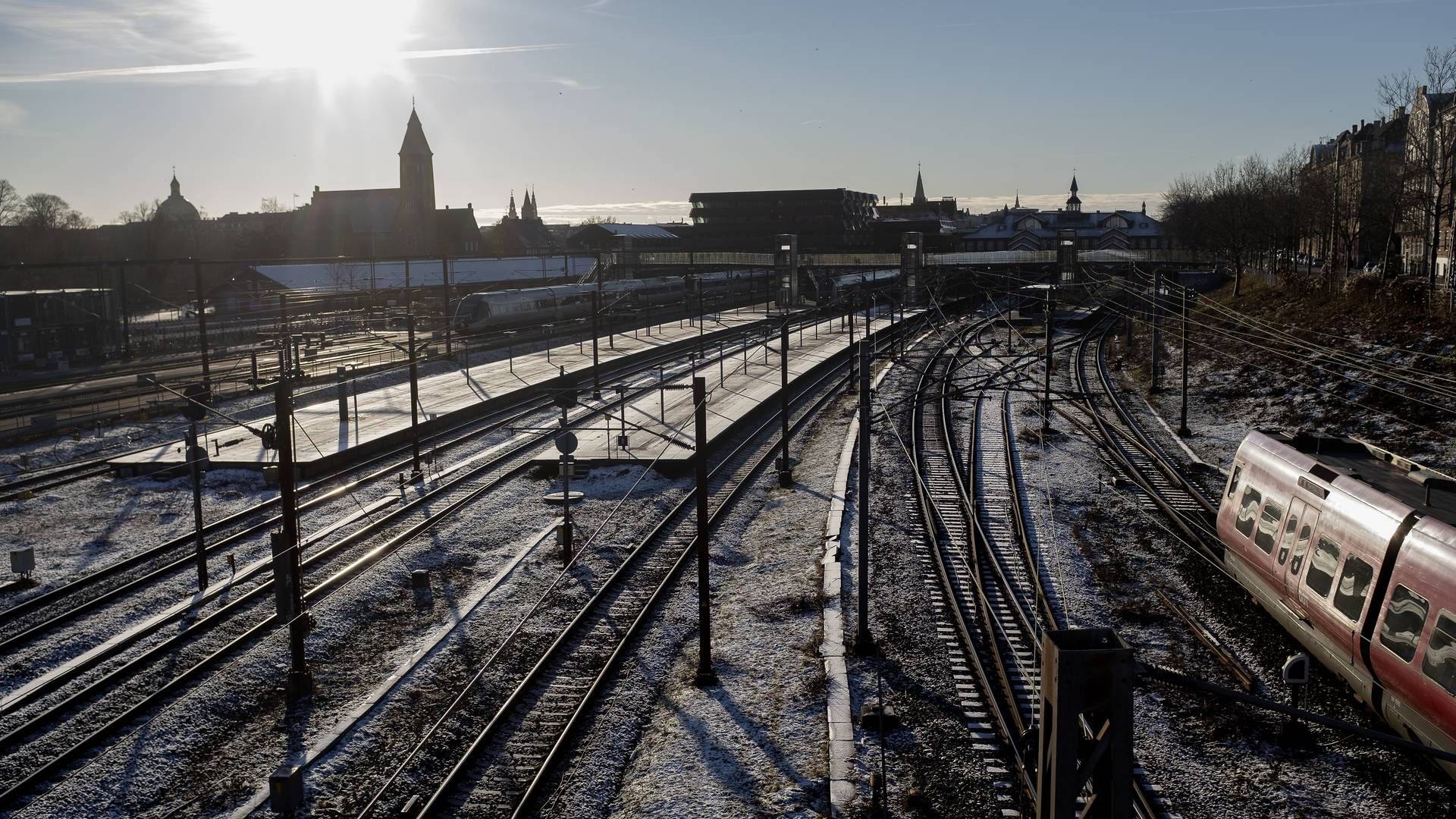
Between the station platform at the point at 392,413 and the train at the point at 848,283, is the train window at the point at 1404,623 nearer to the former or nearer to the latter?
the station platform at the point at 392,413

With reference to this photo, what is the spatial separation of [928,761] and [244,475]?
1897cm

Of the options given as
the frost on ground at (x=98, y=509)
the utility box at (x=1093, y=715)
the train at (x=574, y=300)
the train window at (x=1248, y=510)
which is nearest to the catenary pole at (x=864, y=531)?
the train window at (x=1248, y=510)

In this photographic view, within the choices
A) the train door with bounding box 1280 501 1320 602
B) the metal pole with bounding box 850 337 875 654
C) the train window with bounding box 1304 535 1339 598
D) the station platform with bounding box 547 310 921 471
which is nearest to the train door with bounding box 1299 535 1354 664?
the train window with bounding box 1304 535 1339 598

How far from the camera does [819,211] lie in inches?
4456

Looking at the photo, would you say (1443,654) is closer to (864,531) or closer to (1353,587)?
(1353,587)

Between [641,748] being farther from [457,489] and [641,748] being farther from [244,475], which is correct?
[244,475]

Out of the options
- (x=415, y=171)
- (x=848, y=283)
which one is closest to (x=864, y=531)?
(x=848, y=283)

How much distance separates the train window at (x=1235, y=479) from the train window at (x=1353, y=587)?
358 cm

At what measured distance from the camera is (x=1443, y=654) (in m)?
9.33

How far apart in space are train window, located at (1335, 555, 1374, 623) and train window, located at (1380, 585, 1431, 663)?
19.8 inches

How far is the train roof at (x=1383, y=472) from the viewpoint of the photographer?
10789 millimetres

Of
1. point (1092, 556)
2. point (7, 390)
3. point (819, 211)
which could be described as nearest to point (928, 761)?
point (1092, 556)

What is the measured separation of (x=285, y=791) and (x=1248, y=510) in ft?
38.6

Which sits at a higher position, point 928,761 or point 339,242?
point 339,242
